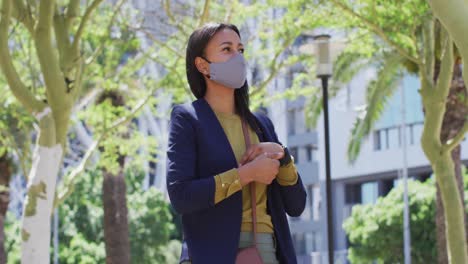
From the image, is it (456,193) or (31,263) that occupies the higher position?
(456,193)

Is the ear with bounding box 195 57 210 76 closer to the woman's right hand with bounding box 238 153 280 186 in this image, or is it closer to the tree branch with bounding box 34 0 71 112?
the woman's right hand with bounding box 238 153 280 186

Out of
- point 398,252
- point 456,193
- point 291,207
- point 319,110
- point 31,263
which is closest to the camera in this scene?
point 291,207

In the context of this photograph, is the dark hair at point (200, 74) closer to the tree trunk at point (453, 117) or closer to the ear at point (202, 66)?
the ear at point (202, 66)

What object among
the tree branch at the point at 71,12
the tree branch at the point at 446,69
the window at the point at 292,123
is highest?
the window at the point at 292,123

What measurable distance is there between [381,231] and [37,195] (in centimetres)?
2898

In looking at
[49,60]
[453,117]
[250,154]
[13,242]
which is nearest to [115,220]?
[453,117]

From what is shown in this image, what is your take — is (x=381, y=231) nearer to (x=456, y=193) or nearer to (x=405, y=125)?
(x=405, y=125)

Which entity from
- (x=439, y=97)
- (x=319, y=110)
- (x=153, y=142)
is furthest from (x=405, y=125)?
(x=439, y=97)

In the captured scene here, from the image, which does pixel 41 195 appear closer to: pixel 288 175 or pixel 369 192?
pixel 288 175

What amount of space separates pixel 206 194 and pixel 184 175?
4.9 inches

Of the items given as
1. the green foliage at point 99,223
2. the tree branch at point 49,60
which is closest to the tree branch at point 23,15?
the tree branch at point 49,60

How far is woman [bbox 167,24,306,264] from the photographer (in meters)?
3.76

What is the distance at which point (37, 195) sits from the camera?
11.0 metres

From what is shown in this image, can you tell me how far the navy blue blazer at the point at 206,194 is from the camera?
3748 mm
